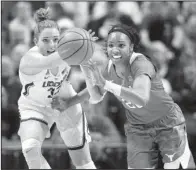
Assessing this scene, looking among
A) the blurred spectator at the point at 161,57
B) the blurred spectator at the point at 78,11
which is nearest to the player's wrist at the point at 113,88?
the blurred spectator at the point at 161,57

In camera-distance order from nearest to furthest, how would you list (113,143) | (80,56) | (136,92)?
→ (136,92) → (80,56) → (113,143)

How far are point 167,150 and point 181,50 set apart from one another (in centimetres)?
364

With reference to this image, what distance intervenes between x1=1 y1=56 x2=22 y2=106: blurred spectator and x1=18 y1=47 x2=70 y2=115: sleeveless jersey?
1217 mm

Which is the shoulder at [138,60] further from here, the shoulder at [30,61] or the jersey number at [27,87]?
the jersey number at [27,87]

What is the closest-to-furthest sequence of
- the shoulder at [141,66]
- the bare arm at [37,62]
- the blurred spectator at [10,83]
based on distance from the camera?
the shoulder at [141,66], the bare arm at [37,62], the blurred spectator at [10,83]

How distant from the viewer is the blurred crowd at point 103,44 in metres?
6.66

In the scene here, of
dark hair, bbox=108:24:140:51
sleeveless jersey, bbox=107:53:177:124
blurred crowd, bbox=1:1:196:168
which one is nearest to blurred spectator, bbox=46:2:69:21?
blurred crowd, bbox=1:1:196:168

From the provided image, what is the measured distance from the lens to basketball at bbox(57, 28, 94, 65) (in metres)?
4.81

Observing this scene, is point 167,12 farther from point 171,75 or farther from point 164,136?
point 164,136

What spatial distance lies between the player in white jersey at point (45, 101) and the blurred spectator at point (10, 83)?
1205mm

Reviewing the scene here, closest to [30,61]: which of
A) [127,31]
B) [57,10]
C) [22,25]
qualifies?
[127,31]

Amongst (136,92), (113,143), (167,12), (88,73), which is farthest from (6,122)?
(167,12)

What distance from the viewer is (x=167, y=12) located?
27.5 ft

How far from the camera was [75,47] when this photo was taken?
4828mm
